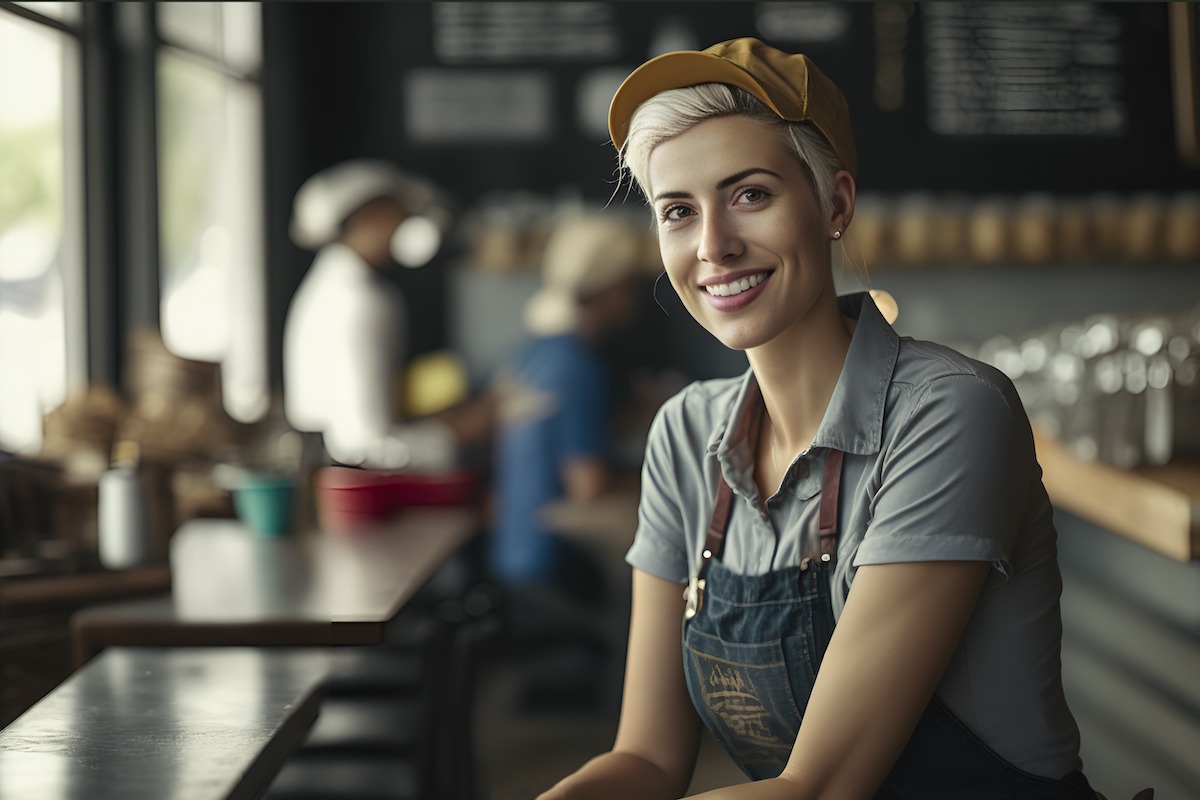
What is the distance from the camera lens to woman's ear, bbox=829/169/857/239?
54.7 inches

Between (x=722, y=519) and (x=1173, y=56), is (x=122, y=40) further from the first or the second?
(x=1173, y=56)

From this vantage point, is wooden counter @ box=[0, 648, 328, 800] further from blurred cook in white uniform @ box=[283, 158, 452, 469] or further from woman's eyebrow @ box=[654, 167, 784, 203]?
blurred cook in white uniform @ box=[283, 158, 452, 469]

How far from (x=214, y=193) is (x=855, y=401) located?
4103 mm

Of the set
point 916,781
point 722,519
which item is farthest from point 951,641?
point 722,519

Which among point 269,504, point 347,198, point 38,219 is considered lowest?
point 269,504

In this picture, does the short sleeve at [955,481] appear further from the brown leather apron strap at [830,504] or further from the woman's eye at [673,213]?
the woman's eye at [673,213]

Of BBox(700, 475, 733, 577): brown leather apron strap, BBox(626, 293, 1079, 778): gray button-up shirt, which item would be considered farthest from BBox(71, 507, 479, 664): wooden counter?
BBox(626, 293, 1079, 778): gray button-up shirt

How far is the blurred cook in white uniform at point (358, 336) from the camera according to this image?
4203 millimetres

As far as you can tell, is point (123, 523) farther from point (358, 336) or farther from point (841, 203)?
point (358, 336)

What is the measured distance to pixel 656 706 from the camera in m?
1.48

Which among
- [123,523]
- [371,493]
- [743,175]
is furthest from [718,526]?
[371,493]

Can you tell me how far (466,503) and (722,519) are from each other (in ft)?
5.93

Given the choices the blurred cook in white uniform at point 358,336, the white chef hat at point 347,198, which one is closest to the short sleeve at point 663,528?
the blurred cook in white uniform at point 358,336

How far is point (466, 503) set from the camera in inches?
126
